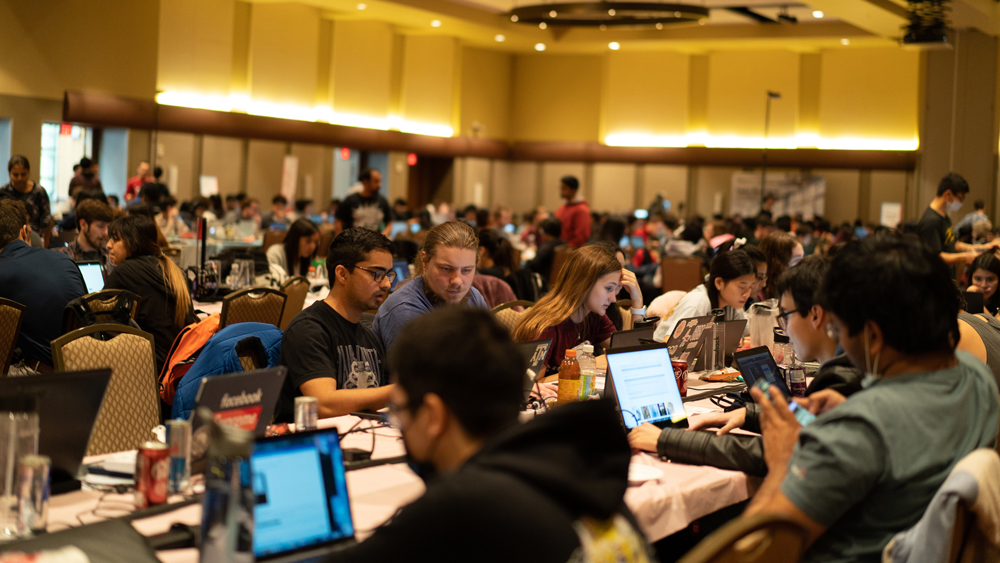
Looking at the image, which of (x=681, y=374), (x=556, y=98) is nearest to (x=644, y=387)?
(x=681, y=374)

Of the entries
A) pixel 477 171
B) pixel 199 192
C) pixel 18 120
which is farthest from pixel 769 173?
pixel 18 120

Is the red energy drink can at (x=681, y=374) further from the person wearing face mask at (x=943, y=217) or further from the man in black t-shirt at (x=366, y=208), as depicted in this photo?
the man in black t-shirt at (x=366, y=208)

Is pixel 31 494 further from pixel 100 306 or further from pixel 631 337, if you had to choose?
pixel 100 306

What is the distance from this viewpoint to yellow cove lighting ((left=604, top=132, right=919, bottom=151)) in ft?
57.5

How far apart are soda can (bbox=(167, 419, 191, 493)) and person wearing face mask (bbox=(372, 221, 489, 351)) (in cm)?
148

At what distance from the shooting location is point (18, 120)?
475 inches

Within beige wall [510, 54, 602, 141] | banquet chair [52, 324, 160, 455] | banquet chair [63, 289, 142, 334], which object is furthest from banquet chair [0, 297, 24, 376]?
beige wall [510, 54, 602, 141]

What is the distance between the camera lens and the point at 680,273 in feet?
29.6

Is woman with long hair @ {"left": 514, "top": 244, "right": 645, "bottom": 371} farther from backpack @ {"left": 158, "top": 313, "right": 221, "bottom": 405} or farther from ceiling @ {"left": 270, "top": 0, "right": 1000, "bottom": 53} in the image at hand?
ceiling @ {"left": 270, "top": 0, "right": 1000, "bottom": 53}

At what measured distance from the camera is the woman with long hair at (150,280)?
15.3 ft

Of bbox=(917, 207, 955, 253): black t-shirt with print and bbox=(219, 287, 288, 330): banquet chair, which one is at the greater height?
bbox=(917, 207, 955, 253): black t-shirt with print

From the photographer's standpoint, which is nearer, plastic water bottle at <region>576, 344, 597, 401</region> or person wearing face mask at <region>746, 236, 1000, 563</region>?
person wearing face mask at <region>746, 236, 1000, 563</region>

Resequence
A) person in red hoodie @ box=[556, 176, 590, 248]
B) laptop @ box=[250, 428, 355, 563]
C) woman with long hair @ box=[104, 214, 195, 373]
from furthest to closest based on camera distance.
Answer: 1. person in red hoodie @ box=[556, 176, 590, 248]
2. woman with long hair @ box=[104, 214, 195, 373]
3. laptop @ box=[250, 428, 355, 563]

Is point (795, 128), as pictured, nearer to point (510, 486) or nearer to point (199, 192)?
point (199, 192)
